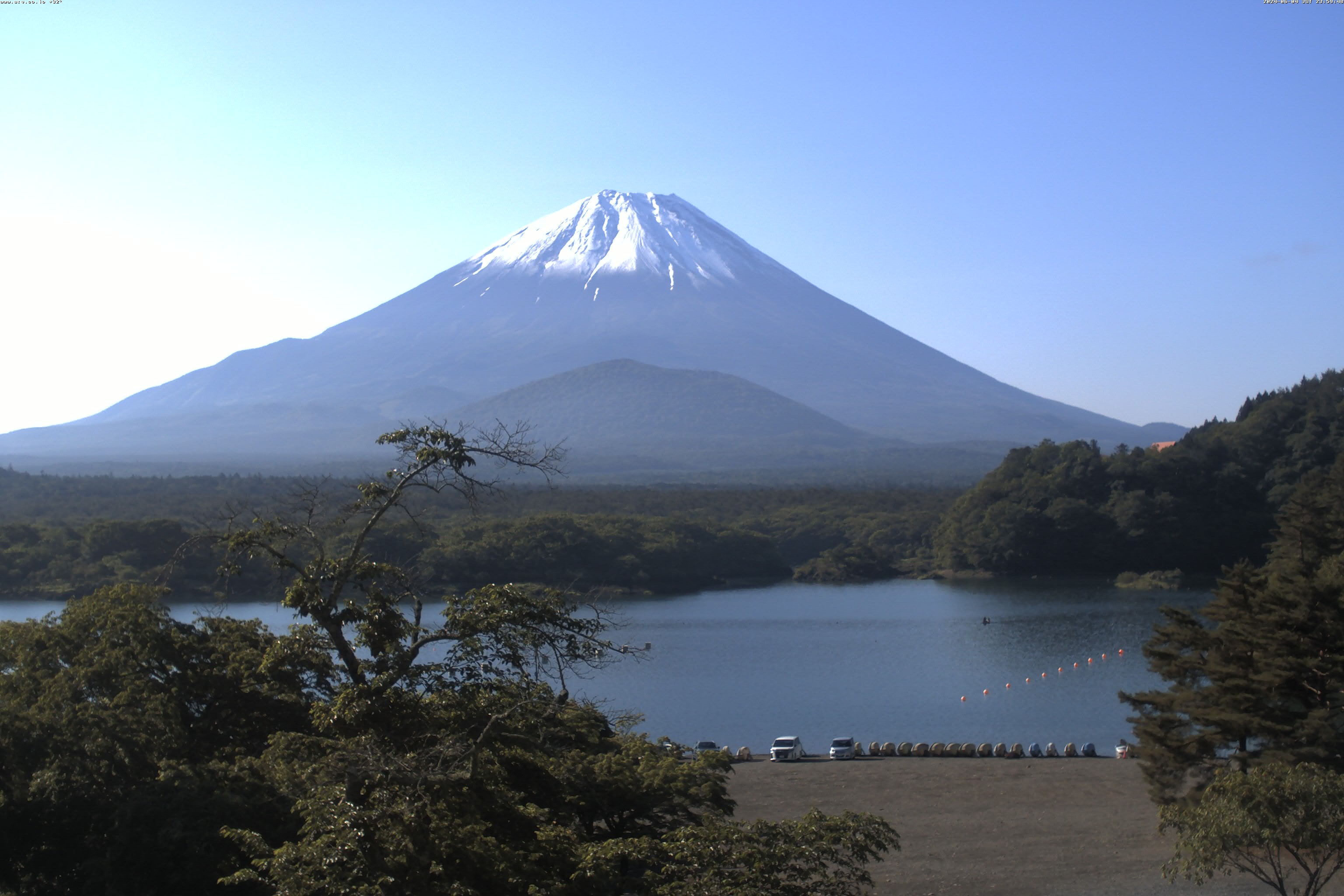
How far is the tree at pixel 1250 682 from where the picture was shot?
10.6m

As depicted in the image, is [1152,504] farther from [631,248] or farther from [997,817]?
[631,248]

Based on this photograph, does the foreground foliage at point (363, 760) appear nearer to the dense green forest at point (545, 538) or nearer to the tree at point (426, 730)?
the tree at point (426, 730)

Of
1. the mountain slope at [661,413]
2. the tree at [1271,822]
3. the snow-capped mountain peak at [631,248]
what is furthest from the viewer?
the snow-capped mountain peak at [631,248]

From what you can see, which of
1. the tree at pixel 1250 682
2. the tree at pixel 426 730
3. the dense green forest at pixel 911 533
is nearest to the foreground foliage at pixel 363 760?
the tree at pixel 426 730

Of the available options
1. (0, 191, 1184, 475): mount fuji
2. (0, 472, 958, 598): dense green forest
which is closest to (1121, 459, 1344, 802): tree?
(0, 472, 958, 598): dense green forest

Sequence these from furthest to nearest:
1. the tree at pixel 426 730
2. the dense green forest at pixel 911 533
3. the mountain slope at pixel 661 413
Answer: the mountain slope at pixel 661 413 < the dense green forest at pixel 911 533 < the tree at pixel 426 730

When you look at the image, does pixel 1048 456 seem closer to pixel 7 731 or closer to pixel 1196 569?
pixel 1196 569

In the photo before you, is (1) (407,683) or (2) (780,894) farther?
(1) (407,683)

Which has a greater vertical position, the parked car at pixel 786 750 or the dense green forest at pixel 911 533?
the dense green forest at pixel 911 533

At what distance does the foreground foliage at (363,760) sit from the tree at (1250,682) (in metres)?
5.80

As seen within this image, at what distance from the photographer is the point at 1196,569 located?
38531 millimetres

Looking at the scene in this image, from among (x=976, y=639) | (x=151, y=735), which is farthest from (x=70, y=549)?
(x=151, y=735)

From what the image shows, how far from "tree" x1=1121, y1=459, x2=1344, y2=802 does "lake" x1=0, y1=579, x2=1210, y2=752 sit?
205 inches

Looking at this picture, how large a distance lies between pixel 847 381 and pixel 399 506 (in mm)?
136220
